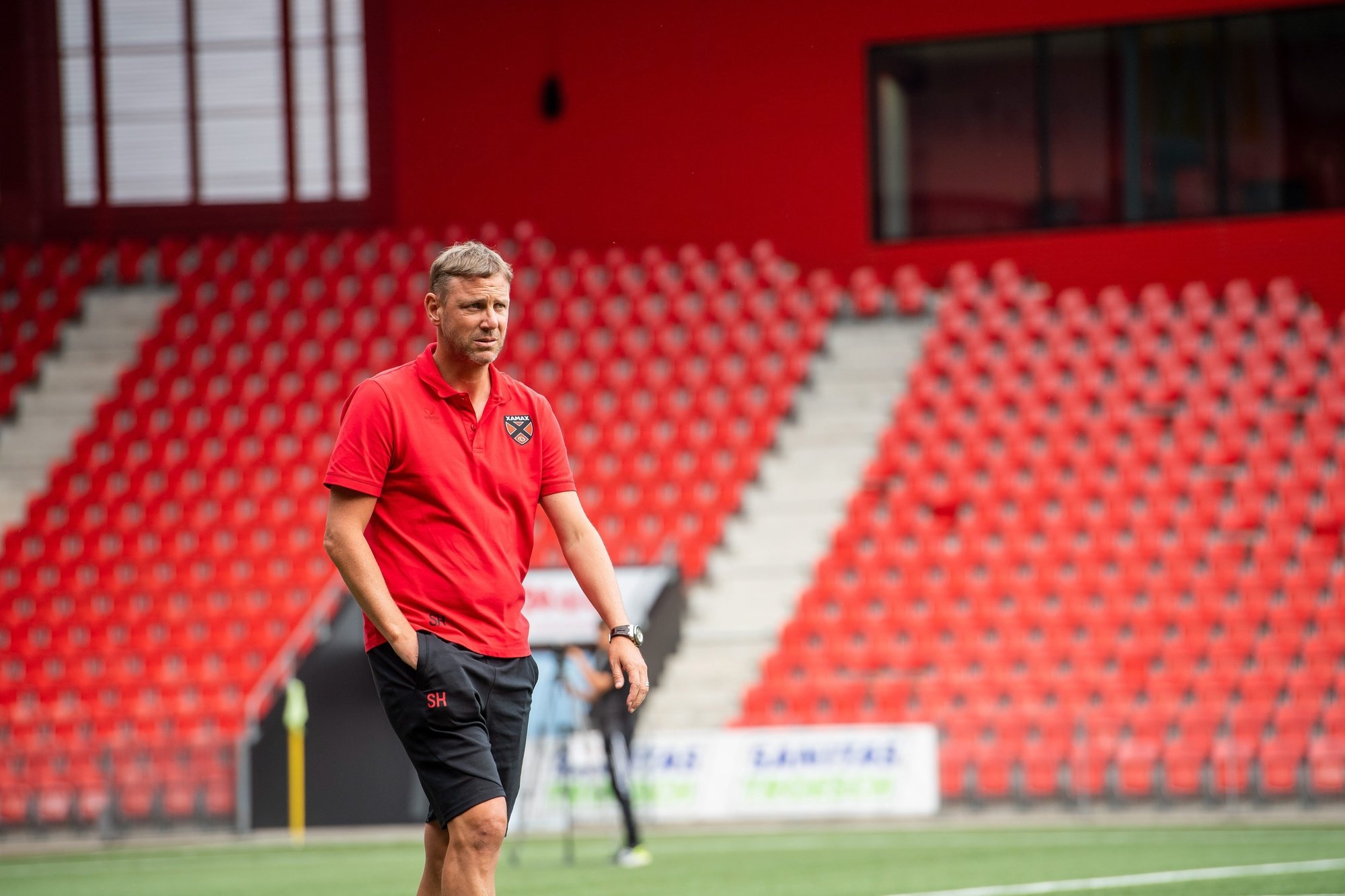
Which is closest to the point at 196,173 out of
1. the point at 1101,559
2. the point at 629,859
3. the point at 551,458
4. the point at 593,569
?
the point at 1101,559

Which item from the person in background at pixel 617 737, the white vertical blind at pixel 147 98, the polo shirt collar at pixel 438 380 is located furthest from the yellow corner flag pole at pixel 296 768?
the polo shirt collar at pixel 438 380

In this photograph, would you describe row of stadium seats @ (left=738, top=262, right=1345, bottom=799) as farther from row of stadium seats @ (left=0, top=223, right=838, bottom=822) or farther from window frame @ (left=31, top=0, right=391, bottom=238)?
window frame @ (left=31, top=0, right=391, bottom=238)

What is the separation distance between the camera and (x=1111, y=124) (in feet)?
65.4

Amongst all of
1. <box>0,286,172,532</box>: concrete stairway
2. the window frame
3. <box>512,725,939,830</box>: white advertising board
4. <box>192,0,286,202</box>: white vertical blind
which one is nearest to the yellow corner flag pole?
<box>512,725,939,830</box>: white advertising board

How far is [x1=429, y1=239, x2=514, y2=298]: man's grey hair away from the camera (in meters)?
4.39

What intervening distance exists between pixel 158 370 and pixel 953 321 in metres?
8.78

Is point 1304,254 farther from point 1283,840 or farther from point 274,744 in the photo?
point 274,744

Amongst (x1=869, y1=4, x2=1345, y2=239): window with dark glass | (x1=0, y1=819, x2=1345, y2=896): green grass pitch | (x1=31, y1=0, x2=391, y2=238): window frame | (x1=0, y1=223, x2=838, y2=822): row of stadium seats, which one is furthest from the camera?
(x1=31, y1=0, x2=391, y2=238): window frame

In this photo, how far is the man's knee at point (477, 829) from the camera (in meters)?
4.30

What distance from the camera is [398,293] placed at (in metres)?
19.6

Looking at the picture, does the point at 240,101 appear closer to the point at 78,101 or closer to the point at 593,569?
the point at 78,101

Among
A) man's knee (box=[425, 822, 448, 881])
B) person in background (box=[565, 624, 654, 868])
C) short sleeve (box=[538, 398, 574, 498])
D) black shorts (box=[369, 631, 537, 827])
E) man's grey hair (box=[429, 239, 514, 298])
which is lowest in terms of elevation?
person in background (box=[565, 624, 654, 868])

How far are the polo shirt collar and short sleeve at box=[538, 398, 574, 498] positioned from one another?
0.48ft

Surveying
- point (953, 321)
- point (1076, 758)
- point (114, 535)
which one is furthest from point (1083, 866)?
point (114, 535)
